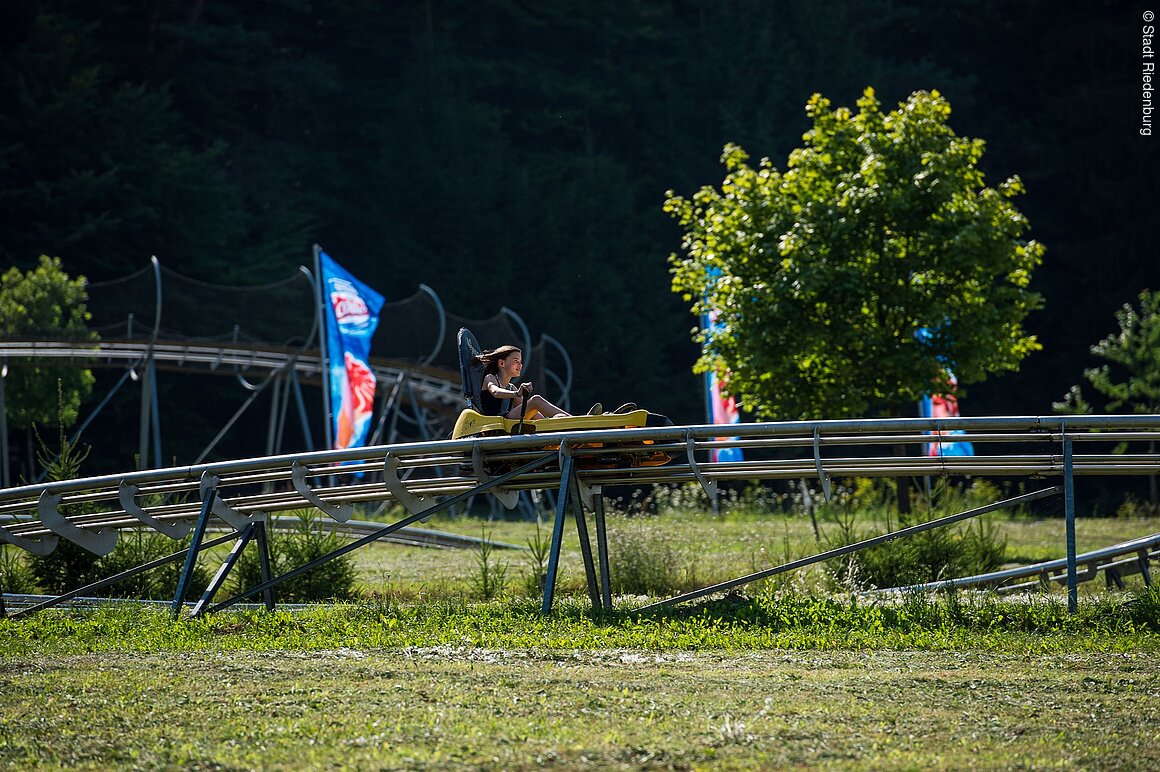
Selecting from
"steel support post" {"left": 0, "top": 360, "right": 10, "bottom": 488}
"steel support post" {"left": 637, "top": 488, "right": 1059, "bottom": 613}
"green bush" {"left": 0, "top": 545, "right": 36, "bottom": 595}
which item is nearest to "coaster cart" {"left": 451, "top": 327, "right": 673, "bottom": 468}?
"steel support post" {"left": 637, "top": 488, "right": 1059, "bottom": 613}

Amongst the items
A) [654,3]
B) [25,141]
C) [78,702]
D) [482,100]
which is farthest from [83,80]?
[78,702]

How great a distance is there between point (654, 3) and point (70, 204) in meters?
24.7

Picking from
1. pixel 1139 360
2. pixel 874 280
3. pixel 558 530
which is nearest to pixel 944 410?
pixel 874 280

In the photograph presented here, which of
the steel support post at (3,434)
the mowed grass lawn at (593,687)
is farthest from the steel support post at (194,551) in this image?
the steel support post at (3,434)

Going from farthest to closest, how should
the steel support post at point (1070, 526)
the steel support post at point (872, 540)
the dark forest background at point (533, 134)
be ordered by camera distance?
1. the dark forest background at point (533, 134)
2. the steel support post at point (872, 540)
3. the steel support post at point (1070, 526)

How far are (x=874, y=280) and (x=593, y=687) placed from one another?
46.5 ft

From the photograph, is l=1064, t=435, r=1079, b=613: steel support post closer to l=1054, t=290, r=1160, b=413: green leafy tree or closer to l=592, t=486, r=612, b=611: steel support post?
l=592, t=486, r=612, b=611: steel support post

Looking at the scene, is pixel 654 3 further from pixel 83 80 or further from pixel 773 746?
pixel 773 746

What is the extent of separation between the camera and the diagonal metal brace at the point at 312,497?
12109 mm

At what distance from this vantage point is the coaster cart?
11.5m

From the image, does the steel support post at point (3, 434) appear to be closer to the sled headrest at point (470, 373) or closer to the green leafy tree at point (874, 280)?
the green leafy tree at point (874, 280)

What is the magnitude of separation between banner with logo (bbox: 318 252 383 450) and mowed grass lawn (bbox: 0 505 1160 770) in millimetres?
10664

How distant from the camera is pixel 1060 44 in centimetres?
5247

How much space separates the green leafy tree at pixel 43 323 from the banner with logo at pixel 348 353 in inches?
317
